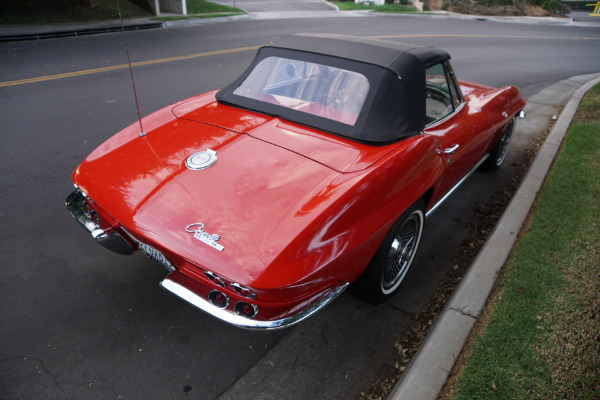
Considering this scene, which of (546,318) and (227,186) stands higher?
(227,186)

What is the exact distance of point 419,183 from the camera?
304cm

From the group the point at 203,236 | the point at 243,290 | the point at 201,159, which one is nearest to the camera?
the point at 243,290

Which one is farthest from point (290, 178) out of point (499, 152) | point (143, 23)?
point (143, 23)

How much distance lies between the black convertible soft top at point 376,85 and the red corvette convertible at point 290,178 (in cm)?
1

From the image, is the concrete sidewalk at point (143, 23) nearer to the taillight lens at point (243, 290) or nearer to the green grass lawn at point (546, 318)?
the taillight lens at point (243, 290)

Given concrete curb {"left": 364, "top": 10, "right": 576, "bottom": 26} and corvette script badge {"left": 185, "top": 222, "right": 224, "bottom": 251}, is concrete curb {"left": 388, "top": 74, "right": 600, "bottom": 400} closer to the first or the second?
corvette script badge {"left": 185, "top": 222, "right": 224, "bottom": 251}

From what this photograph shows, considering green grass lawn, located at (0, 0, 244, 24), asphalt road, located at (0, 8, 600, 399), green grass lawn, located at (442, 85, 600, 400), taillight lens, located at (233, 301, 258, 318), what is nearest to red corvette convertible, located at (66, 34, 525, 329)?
taillight lens, located at (233, 301, 258, 318)

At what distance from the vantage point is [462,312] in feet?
9.99

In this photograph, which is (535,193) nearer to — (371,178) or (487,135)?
(487,135)

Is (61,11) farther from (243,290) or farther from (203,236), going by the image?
(243,290)

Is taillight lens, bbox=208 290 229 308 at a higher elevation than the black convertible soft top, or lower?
lower

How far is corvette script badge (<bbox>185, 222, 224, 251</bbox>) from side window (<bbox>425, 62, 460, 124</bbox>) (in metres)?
2.19

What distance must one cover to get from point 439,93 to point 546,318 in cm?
208

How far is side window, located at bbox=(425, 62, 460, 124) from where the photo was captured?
3.65 m
